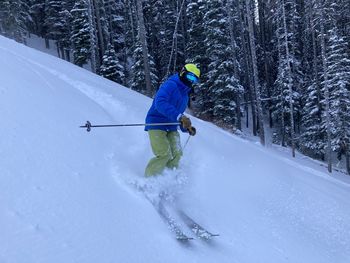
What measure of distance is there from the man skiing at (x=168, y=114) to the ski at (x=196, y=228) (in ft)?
3.18

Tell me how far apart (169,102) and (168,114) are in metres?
0.26

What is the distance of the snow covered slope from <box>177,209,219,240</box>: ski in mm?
165

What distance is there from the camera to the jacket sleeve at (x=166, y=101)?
6562mm

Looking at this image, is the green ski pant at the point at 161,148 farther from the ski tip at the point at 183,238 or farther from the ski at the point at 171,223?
the ski tip at the point at 183,238

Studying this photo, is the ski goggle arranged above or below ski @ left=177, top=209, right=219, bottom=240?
above

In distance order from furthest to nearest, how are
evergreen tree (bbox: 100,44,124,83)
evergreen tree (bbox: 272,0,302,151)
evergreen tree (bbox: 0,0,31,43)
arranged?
evergreen tree (bbox: 0,0,31,43), evergreen tree (bbox: 272,0,302,151), evergreen tree (bbox: 100,44,124,83)

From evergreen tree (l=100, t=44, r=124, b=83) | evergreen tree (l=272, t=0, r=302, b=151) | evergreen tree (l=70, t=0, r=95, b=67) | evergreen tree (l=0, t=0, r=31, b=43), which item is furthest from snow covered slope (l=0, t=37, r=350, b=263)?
evergreen tree (l=0, t=0, r=31, b=43)

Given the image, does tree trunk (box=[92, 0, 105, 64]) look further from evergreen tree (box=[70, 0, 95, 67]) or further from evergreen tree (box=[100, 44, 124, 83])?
evergreen tree (box=[100, 44, 124, 83])

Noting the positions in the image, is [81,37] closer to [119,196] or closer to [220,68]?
[220,68]

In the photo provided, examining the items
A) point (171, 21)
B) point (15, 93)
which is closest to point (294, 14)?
point (171, 21)

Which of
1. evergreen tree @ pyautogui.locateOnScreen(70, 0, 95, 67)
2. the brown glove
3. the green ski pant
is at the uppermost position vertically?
evergreen tree @ pyautogui.locateOnScreen(70, 0, 95, 67)

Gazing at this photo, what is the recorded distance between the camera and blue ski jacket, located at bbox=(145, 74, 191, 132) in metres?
6.59

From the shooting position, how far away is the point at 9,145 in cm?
555

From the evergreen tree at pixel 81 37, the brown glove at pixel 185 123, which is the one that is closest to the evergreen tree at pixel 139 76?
the evergreen tree at pixel 81 37
